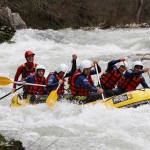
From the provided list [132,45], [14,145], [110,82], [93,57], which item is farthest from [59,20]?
[14,145]

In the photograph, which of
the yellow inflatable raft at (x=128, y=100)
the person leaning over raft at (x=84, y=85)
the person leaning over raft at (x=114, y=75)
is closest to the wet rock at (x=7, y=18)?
the person leaning over raft at (x=114, y=75)

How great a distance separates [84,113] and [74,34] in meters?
13.7

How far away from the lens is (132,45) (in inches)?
681

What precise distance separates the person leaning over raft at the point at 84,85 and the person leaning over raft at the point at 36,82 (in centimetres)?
70

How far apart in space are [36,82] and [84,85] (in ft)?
3.72

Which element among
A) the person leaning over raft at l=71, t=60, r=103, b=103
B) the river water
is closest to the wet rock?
the river water

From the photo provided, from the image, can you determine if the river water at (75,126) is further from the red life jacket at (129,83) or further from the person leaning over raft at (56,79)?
the red life jacket at (129,83)

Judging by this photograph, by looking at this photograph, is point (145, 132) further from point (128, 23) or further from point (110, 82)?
point (128, 23)

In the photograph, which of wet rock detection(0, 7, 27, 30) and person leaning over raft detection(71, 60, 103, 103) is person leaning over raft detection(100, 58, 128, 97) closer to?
person leaning over raft detection(71, 60, 103, 103)

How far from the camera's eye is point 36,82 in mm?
8250

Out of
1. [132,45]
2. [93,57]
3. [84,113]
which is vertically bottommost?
[84,113]

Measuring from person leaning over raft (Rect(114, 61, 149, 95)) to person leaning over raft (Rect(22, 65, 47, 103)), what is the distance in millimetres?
1618

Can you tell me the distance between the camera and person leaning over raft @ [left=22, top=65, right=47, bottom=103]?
26.6ft

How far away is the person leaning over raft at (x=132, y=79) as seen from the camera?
807 cm
